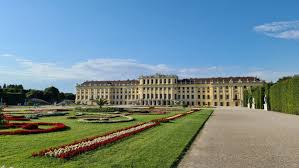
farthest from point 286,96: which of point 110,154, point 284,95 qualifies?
point 110,154

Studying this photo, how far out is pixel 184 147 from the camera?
9.77m

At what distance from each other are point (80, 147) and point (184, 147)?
3378mm

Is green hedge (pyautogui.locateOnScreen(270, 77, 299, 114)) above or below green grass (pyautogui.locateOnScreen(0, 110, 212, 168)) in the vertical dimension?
above

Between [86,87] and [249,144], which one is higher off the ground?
[86,87]

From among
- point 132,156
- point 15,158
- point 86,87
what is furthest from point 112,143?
point 86,87

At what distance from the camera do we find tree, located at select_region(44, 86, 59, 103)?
112869mm

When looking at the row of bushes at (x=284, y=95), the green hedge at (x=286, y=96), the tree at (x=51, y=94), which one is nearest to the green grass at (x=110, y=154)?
the green hedge at (x=286, y=96)

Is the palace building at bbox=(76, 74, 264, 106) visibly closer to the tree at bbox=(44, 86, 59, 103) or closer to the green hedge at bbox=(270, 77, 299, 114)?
the tree at bbox=(44, 86, 59, 103)

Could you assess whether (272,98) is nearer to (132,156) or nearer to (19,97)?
(132,156)

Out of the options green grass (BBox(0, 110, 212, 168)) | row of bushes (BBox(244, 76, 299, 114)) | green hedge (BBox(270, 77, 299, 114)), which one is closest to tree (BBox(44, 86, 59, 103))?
row of bushes (BBox(244, 76, 299, 114))

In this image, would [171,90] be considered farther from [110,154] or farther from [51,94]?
[110,154]

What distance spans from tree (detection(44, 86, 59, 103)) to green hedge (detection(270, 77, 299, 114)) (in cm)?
8855

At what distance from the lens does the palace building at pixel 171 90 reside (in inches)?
4336

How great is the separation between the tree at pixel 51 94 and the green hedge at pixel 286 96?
88.6 metres
